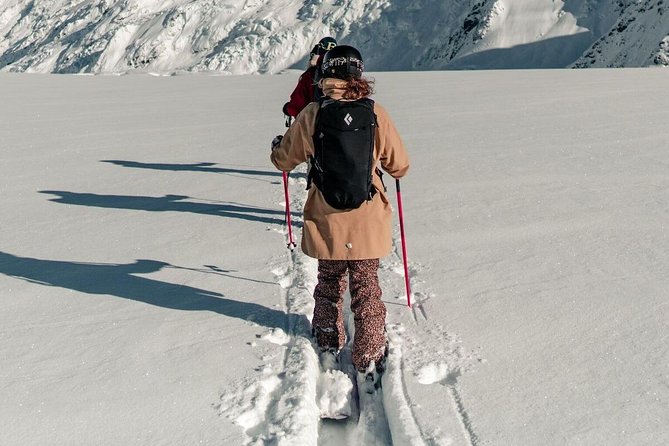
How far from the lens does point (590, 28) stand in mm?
115750

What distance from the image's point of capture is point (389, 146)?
3562mm

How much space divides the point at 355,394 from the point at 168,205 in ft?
13.9

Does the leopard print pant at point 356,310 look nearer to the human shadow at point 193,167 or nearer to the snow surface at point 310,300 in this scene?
the snow surface at point 310,300

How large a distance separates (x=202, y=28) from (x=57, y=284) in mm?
161091

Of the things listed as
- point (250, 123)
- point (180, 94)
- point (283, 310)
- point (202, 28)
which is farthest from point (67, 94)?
point (202, 28)

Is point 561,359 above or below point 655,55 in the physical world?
above

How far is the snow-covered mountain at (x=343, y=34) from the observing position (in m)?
111

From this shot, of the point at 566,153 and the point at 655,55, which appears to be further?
the point at 655,55

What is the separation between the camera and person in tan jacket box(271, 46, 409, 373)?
11.2ft

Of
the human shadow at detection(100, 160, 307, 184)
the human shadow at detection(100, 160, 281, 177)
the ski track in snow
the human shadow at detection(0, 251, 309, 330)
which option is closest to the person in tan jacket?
the ski track in snow

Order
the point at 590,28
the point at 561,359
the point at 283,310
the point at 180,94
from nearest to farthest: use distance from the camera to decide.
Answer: the point at 561,359 → the point at 283,310 → the point at 180,94 → the point at 590,28

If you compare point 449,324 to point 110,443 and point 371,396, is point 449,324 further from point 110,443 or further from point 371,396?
point 110,443

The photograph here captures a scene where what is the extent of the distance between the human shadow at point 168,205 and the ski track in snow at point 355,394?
234cm

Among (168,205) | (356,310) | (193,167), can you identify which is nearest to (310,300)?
(356,310)
